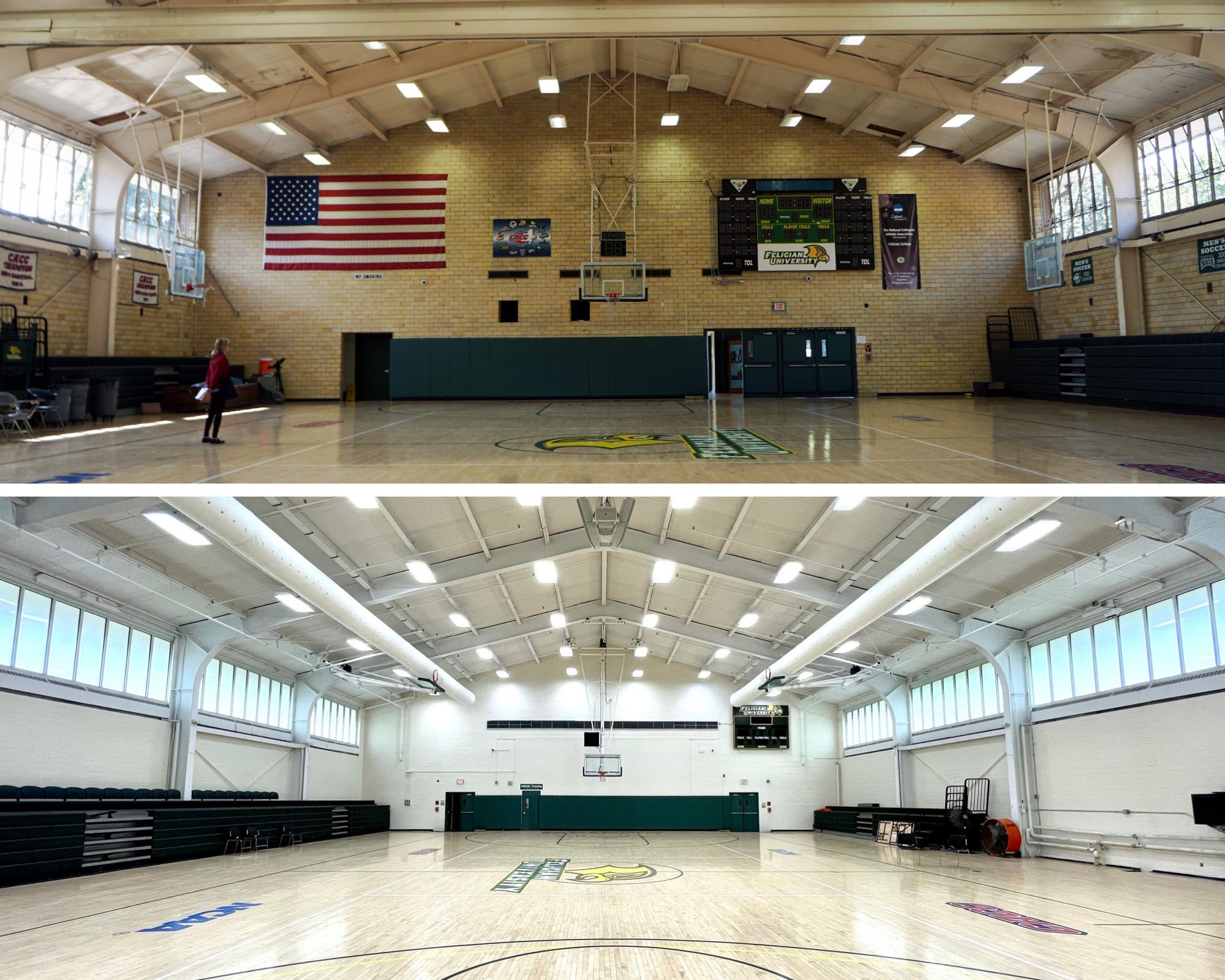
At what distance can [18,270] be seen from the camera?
19578mm

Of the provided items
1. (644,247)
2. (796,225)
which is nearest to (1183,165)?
(796,225)

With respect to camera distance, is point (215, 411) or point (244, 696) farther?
point (244, 696)

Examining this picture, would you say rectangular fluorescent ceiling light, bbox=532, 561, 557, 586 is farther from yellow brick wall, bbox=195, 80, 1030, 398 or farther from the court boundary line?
the court boundary line

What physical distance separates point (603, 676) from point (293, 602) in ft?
48.2

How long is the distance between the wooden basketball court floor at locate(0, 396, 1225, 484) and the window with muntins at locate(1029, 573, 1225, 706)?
8.67 feet

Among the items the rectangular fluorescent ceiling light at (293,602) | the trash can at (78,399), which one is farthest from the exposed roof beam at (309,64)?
the rectangular fluorescent ceiling light at (293,602)

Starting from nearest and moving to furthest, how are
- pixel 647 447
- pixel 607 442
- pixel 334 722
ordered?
1. pixel 647 447
2. pixel 607 442
3. pixel 334 722

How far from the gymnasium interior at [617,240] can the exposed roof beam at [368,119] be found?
0.08 meters

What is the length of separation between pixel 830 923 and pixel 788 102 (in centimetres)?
2151

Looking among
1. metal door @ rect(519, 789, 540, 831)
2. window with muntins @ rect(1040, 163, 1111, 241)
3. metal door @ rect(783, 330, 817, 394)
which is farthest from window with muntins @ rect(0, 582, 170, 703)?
window with muntins @ rect(1040, 163, 1111, 241)

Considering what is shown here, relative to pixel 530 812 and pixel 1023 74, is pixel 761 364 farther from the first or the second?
pixel 530 812

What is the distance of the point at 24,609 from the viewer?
13.9 meters

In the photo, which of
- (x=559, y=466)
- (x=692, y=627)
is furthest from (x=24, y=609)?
(x=692, y=627)

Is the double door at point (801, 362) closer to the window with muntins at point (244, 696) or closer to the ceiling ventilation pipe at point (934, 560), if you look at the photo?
the ceiling ventilation pipe at point (934, 560)
